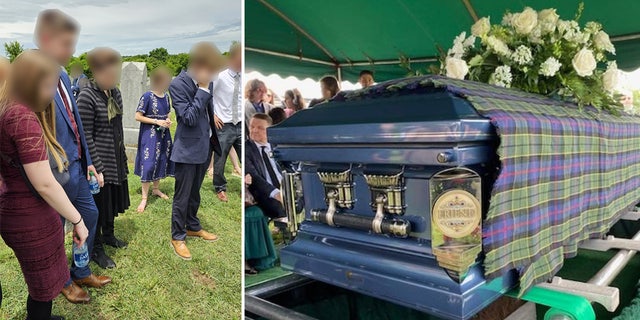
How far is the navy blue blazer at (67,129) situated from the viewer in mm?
1385

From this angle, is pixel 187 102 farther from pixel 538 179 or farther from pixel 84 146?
pixel 538 179

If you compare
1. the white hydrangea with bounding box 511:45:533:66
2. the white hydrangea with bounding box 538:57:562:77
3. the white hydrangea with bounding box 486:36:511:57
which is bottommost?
the white hydrangea with bounding box 538:57:562:77

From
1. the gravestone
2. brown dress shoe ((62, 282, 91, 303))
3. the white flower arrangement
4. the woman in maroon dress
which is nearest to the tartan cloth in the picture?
the white flower arrangement

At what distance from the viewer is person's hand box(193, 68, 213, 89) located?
5.76 feet

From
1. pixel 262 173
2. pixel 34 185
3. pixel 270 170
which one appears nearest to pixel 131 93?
pixel 34 185

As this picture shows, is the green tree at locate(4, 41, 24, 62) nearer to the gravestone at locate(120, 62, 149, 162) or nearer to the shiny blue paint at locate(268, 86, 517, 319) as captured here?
the gravestone at locate(120, 62, 149, 162)

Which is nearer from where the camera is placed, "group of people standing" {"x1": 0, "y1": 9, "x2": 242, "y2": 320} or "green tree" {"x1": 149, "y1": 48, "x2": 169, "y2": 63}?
"group of people standing" {"x1": 0, "y1": 9, "x2": 242, "y2": 320}

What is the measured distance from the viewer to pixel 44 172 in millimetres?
1348

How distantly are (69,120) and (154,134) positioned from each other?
0.33 m

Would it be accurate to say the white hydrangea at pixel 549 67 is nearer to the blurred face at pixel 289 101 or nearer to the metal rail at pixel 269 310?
the metal rail at pixel 269 310

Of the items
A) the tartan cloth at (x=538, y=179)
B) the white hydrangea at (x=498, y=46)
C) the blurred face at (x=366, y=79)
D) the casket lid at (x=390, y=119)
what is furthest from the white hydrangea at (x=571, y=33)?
the blurred face at (x=366, y=79)

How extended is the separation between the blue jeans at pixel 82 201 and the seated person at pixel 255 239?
1.88 m

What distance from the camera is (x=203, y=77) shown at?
69.7 inches

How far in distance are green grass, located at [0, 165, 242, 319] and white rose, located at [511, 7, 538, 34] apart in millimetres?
1530
